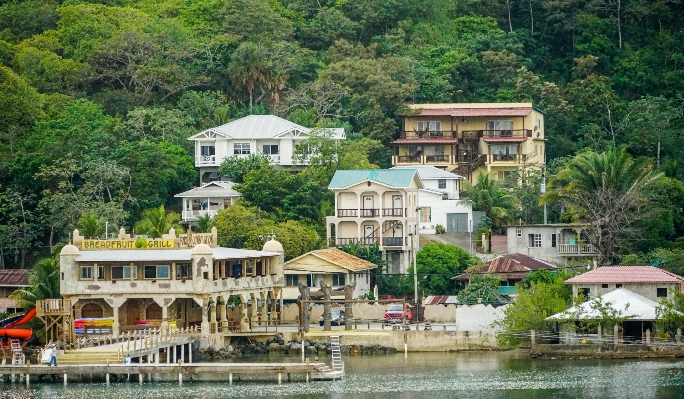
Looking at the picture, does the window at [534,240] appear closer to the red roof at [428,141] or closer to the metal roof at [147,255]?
the red roof at [428,141]

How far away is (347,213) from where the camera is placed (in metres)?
99.6

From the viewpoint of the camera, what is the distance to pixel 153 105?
118m

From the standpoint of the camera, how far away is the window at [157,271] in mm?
83375

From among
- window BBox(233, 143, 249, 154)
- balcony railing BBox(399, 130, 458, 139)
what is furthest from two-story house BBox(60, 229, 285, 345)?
balcony railing BBox(399, 130, 458, 139)

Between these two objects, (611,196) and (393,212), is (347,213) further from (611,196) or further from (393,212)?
(611,196)

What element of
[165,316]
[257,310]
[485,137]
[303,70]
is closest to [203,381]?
[165,316]

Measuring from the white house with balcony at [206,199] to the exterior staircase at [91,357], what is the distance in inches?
1092

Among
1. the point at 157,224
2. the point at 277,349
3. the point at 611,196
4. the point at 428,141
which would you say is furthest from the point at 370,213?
the point at 277,349

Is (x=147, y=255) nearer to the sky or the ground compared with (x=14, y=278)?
nearer to the sky

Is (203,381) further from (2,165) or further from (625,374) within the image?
(2,165)

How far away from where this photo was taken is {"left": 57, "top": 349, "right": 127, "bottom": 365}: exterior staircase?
75.0 metres

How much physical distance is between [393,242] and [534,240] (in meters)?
7.84

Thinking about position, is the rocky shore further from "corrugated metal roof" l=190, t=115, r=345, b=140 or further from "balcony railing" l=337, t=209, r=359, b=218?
"corrugated metal roof" l=190, t=115, r=345, b=140

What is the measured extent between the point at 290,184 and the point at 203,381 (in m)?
31.8
